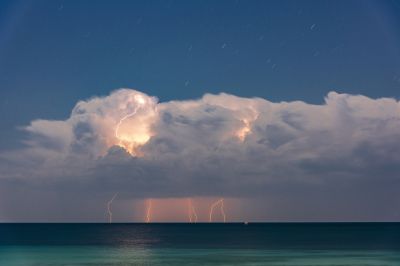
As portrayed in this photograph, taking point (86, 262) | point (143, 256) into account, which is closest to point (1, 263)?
point (86, 262)

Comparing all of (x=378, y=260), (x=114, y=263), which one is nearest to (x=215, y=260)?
(x=114, y=263)

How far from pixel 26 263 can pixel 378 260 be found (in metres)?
48.4

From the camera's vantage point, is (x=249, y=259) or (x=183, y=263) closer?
(x=183, y=263)

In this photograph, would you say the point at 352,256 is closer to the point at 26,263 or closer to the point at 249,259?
the point at 249,259

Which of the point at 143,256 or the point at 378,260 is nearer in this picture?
the point at 378,260

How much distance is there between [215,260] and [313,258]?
582 inches

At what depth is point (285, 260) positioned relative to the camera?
89125 millimetres

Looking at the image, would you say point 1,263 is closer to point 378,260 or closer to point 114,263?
point 114,263

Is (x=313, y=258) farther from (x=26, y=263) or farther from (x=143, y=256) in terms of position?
A: (x=26, y=263)

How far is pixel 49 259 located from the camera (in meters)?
90.9

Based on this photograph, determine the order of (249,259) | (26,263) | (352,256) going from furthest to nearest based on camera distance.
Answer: (352,256) < (249,259) < (26,263)

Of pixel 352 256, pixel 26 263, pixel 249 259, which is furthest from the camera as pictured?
pixel 352 256

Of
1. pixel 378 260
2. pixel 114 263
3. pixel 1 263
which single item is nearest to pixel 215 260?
pixel 114 263

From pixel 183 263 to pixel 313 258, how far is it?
784 inches
